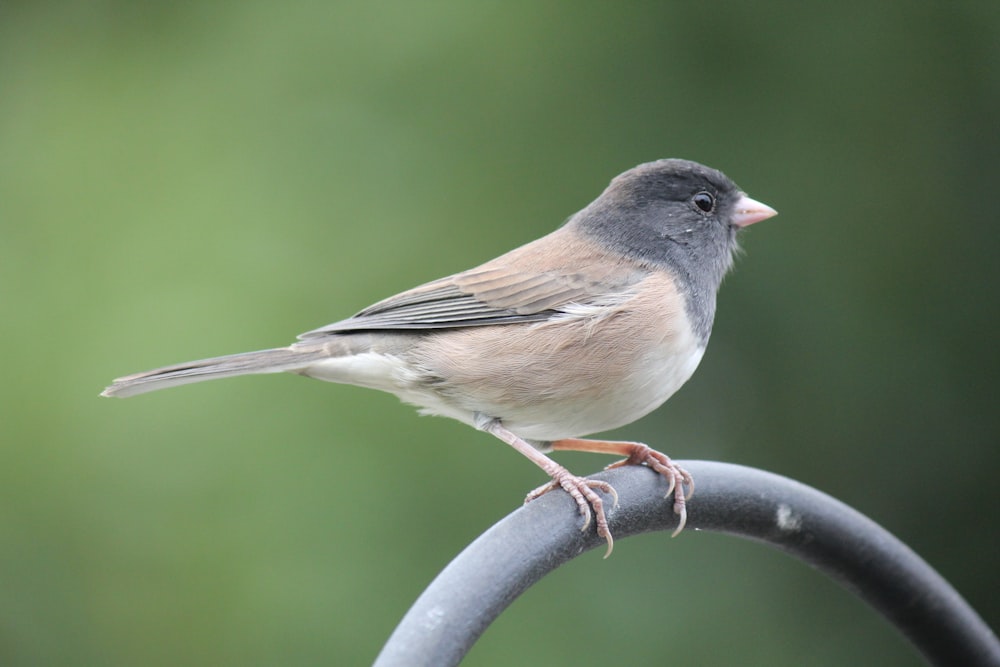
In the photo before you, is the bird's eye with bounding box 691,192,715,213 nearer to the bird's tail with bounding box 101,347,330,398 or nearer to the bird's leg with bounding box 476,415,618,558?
the bird's leg with bounding box 476,415,618,558

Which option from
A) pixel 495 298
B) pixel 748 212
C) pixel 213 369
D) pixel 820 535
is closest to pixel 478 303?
pixel 495 298

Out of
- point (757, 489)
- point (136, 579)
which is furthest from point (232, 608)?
point (757, 489)

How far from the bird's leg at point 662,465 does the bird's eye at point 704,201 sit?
2.10 ft

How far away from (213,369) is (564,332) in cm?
70

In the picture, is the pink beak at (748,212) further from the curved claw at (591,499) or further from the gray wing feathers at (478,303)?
the curved claw at (591,499)

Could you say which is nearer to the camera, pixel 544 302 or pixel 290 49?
pixel 544 302

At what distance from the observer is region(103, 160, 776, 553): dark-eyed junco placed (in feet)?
6.84

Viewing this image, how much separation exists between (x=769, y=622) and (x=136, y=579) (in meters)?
1.67

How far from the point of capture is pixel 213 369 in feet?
6.99

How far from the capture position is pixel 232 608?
271 centimetres

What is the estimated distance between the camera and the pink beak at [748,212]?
2510mm

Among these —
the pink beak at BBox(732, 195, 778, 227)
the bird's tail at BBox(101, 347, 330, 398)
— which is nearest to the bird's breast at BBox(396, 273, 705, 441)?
the bird's tail at BBox(101, 347, 330, 398)

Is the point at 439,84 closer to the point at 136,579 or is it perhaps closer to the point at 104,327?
the point at 104,327

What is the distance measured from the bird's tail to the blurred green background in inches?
22.1
